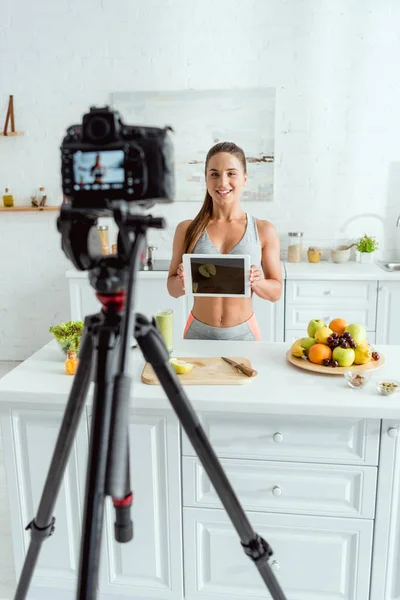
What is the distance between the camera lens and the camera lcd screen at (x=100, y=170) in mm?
743

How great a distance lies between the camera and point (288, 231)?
3715 mm

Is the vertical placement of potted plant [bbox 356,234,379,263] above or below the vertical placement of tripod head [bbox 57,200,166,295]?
below

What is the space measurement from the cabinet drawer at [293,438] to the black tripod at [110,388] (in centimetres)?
55

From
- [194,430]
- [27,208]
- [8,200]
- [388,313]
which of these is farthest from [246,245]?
[8,200]

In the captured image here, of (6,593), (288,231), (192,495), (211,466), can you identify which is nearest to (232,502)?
(211,466)

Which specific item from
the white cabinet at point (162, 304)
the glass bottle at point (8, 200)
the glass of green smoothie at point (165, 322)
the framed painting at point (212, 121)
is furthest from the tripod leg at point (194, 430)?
the glass bottle at point (8, 200)

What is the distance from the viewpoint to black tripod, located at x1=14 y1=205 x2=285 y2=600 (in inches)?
26.5

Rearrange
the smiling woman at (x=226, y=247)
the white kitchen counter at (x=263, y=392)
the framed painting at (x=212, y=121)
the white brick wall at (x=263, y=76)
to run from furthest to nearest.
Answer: the framed painting at (x=212, y=121)
the white brick wall at (x=263, y=76)
the smiling woman at (x=226, y=247)
the white kitchen counter at (x=263, y=392)

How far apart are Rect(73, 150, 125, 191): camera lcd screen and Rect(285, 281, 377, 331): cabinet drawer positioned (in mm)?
2583

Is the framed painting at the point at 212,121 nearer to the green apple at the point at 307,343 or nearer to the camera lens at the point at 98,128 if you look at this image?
the green apple at the point at 307,343

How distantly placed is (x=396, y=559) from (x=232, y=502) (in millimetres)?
834

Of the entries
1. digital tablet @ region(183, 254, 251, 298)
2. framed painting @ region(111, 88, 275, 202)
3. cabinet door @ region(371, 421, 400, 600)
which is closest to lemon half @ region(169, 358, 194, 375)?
digital tablet @ region(183, 254, 251, 298)

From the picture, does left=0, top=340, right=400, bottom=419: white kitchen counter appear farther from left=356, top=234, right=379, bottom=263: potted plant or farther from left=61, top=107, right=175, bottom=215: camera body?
left=356, top=234, right=379, bottom=263: potted plant

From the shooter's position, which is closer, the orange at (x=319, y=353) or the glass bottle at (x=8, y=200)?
the orange at (x=319, y=353)
